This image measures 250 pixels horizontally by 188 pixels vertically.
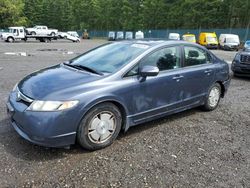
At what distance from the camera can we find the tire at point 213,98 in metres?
5.64

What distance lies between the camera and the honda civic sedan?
342 cm

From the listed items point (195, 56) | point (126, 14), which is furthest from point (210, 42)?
point (126, 14)

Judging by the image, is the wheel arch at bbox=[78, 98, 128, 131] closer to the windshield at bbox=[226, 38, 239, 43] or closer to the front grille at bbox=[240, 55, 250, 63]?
the front grille at bbox=[240, 55, 250, 63]

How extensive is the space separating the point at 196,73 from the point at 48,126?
9.74ft

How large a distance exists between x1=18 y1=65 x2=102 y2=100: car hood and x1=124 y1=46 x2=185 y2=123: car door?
61cm

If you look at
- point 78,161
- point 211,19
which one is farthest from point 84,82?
point 211,19

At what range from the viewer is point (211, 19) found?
5150 centimetres

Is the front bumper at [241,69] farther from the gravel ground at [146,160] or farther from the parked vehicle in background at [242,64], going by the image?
the gravel ground at [146,160]

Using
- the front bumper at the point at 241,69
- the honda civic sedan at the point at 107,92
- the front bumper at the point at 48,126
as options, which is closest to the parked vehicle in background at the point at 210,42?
the front bumper at the point at 241,69

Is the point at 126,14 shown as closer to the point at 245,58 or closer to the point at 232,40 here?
the point at 232,40

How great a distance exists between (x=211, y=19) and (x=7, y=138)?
5285 centimetres

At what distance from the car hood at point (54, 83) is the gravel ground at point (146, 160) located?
0.79 metres

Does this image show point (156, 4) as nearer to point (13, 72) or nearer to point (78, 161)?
point (13, 72)

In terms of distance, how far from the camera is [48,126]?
3.34 m
